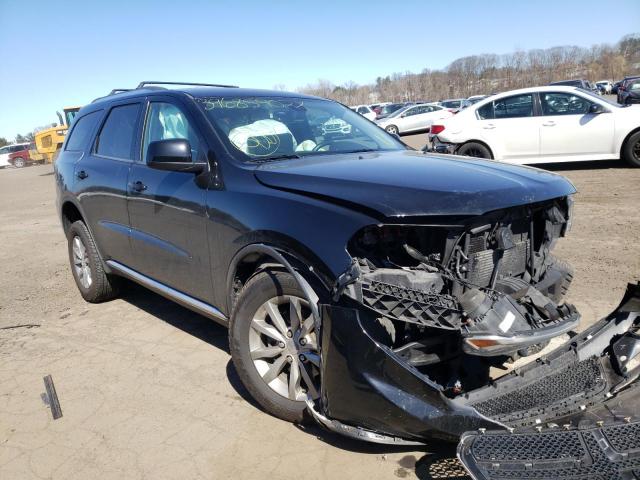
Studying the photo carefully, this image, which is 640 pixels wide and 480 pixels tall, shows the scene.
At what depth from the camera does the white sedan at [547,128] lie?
32.7 feet

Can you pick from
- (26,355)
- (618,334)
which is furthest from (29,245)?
(618,334)

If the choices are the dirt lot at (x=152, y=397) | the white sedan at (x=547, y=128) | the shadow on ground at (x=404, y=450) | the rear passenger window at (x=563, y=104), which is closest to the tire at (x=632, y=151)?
the white sedan at (x=547, y=128)

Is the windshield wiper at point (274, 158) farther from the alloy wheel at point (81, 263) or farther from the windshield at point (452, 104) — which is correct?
the windshield at point (452, 104)

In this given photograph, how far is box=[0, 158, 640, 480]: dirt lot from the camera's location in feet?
9.08

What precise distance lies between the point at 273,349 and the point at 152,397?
1.08m

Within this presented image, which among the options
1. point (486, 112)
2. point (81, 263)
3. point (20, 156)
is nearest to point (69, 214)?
point (81, 263)

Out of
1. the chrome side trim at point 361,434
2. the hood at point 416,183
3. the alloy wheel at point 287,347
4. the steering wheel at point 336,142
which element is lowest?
the chrome side trim at point 361,434

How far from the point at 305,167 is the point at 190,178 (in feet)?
2.83

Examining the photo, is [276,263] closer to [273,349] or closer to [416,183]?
[273,349]

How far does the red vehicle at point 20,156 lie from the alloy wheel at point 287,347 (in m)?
43.3

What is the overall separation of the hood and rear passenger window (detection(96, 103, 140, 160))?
1717 millimetres

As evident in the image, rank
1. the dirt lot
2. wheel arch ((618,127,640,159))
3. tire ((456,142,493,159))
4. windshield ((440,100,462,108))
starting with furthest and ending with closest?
windshield ((440,100,462,108)), tire ((456,142,493,159)), wheel arch ((618,127,640,159)), the dirt lot

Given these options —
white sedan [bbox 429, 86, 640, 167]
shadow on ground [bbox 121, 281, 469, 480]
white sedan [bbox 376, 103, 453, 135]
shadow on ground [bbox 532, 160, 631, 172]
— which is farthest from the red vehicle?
shadow on ground [bbox 121, 281, 469, 480]

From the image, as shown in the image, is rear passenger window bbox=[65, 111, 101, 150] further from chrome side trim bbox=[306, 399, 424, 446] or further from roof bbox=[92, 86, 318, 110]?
chrome side trim bbox=[306, 399, 424, 446]
